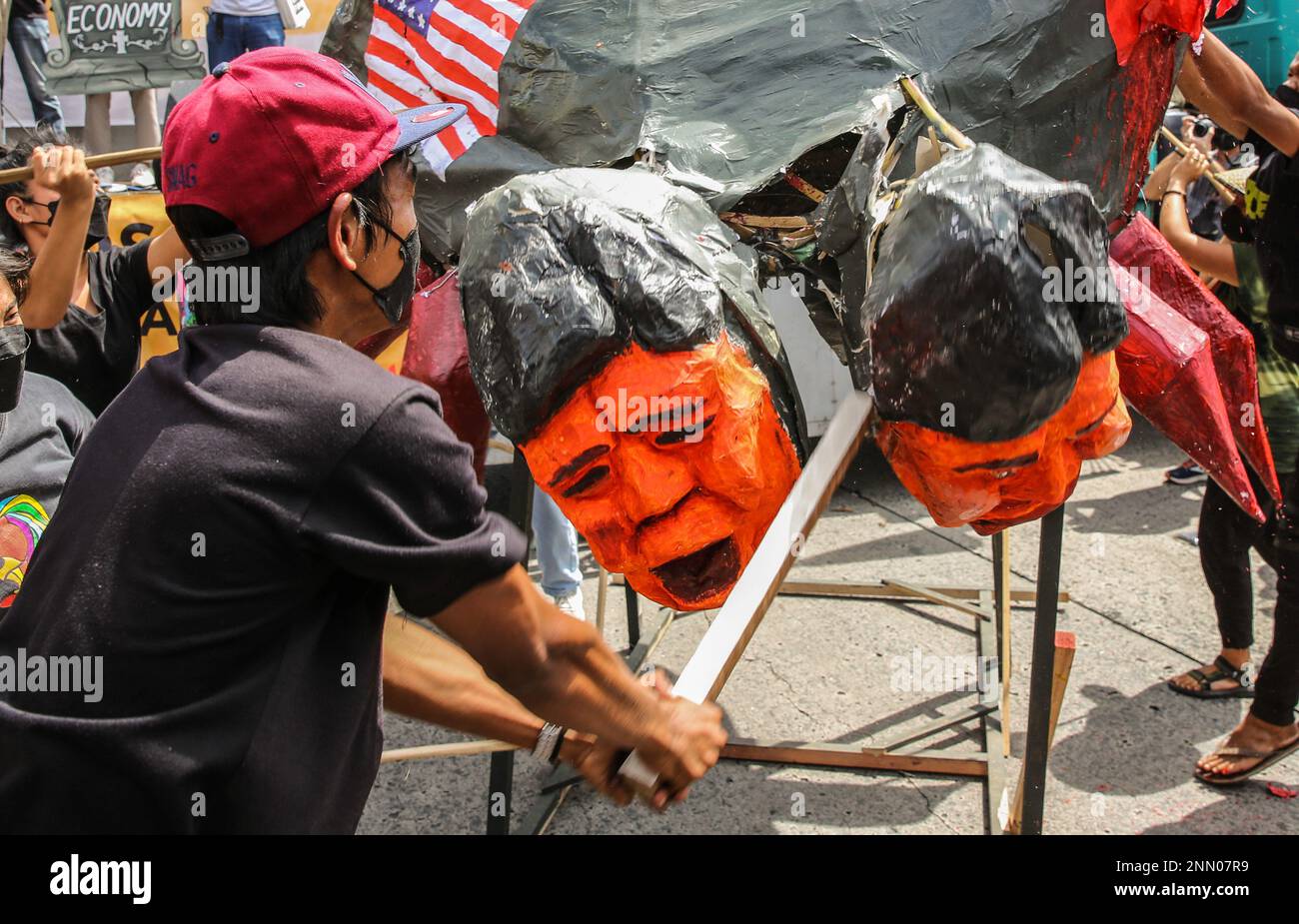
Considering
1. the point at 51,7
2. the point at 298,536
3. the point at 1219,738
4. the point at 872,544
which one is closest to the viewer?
the point at 298,536

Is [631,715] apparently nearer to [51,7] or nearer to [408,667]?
[408,667]

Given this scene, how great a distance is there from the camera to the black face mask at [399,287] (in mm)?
1619

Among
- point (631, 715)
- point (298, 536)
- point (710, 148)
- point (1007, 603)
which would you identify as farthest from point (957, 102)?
point (1007, 603)

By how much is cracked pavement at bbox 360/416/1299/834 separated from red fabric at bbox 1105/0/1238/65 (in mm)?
2256

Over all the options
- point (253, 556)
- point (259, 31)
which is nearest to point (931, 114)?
point (253, 556)

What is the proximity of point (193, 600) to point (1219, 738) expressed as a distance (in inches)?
144

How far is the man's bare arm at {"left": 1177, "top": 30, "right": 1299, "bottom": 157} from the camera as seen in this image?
2.91 meters

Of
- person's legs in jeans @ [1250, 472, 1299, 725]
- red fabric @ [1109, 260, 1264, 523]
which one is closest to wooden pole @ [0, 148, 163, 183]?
red fabric @ [1109, 260, 1264, 523]

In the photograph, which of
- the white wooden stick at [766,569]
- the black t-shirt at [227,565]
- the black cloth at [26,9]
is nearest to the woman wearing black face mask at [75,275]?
the black t-shirt at [227,565]

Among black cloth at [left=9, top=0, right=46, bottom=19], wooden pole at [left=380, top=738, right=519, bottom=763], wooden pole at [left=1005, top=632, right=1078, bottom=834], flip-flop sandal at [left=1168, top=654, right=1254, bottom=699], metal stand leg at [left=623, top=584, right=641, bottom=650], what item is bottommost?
metal stand leg at [left=623, top=584, right=641, bottom=650]

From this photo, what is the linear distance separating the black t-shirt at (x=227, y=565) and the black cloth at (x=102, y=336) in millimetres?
1875

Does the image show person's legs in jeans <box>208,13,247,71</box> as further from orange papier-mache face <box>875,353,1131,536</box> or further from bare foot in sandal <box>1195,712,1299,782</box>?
bare foot in sandal <box>1195,712,1299,782</box>

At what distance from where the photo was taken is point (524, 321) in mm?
1847

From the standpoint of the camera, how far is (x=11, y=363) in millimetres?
2369
